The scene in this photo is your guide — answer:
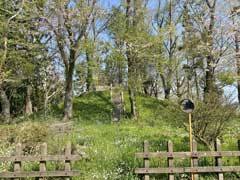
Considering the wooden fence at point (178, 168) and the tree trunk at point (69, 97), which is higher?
the tree trunk at point (69, 97)

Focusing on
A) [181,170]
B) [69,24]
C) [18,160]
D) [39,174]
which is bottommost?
[39,174]

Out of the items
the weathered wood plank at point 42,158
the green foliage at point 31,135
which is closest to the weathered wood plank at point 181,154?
the weathered wood plank at point 42,158

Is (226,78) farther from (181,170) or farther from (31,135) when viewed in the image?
(181,170)

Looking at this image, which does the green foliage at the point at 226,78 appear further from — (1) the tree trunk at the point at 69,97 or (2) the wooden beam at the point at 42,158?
(2) the wooden beam at the point at 42,158

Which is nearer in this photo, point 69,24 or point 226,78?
point 69,24

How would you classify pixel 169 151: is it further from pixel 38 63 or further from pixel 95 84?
pixel 95 84

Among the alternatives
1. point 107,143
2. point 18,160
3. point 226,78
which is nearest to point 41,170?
point 18,160

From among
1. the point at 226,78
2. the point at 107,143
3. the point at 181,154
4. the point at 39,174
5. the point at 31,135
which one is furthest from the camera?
the point at 226,78

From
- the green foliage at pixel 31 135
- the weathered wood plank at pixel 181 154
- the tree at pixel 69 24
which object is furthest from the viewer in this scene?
the tree at pixel 69 24

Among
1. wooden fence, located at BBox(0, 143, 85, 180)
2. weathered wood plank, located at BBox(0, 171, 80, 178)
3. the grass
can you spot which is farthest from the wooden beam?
the grass

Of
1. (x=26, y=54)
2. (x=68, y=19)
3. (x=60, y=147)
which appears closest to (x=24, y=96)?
(x=26, y=54)

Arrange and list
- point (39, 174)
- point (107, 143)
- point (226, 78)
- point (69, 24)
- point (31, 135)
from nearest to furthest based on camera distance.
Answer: point (39, 174) → point (31, 135) → point (107, 143) → point (69, 24) → point (226, 78)

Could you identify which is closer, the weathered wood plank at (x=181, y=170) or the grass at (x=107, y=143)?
the weathered wood plank at (x=181, y=170)

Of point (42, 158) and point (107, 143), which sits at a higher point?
point (107, 143)
